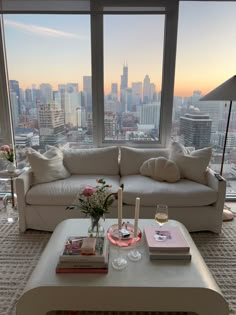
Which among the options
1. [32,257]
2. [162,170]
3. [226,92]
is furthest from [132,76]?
[32,257]

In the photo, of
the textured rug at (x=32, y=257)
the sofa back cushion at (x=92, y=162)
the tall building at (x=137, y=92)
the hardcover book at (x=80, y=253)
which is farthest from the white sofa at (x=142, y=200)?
the tall building at (x=137, y=92)

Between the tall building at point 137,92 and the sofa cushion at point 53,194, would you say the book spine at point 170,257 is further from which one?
the tall building at point 137,92

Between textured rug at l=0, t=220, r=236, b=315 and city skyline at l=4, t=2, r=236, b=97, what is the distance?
5.91ft

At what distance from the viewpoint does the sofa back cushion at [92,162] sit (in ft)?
9.87

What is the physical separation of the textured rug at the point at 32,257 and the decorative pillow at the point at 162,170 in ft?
2.16

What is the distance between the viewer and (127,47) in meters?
3.12

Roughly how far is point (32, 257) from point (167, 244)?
1.27m

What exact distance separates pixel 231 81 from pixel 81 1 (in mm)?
1994

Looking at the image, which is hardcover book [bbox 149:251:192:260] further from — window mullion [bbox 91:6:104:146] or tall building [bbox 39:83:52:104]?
tall building [bbox 39:83:52:104]

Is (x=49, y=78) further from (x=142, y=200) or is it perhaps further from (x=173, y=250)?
(x=173, y=250)

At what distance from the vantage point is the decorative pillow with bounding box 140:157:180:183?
274 centimetres

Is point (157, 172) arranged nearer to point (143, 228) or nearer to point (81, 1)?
point (143, 228)

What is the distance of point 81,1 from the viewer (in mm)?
2963

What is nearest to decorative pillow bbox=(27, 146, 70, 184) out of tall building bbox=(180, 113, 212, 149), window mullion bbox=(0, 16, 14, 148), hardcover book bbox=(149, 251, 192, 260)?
window mullion bbox=(0, 16, 14, 148)
